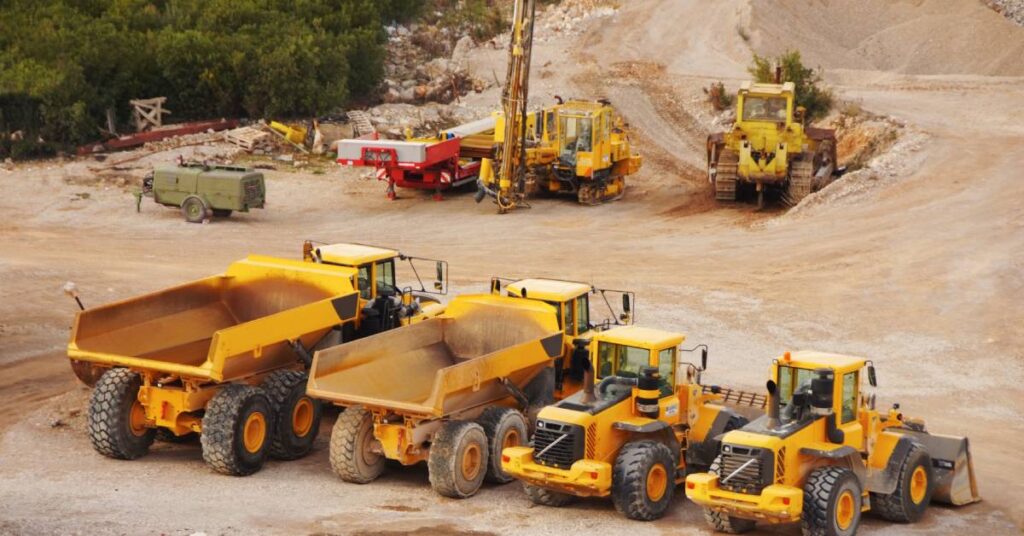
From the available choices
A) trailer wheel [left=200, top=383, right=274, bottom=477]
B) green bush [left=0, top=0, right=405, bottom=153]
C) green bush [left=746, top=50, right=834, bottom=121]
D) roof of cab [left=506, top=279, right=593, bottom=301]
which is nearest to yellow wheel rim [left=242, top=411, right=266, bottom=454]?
trailer wheel [left=200, top=383, right=274, bottom=477]

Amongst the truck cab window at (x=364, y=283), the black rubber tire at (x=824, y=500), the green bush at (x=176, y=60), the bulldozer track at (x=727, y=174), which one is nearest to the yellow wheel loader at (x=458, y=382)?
the truck cab window at (x=364, y=283)

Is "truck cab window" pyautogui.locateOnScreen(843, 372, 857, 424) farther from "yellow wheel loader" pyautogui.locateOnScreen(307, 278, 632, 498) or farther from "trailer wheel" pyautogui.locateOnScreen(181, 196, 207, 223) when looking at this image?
"trailer wheel" pyautogui.locateOnScreen(181, 196, 207, 223)

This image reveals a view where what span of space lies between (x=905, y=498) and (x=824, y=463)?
1.37m

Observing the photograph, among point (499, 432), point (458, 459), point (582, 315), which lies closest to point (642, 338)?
point (499, 432)

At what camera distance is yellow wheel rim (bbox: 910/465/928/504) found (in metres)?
18.0

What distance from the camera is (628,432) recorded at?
18.1 metres

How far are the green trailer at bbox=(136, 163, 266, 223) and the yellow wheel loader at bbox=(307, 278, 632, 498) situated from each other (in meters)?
15.6

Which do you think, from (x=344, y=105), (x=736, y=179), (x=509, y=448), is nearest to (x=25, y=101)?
(x=344, y=105)

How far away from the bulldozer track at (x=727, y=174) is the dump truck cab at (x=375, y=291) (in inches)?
636

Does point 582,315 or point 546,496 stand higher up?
point 582,315

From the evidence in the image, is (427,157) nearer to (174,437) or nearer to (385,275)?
(385,275)

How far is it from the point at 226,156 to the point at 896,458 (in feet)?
95.2

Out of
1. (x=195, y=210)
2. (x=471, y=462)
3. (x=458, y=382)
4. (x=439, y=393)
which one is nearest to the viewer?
(x=439, y=393)

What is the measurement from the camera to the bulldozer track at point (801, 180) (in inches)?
1490
